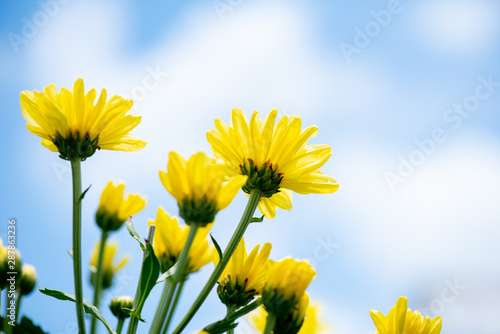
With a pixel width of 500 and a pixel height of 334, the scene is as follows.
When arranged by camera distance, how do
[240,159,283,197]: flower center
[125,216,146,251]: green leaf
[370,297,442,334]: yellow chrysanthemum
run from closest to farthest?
[125,216,146,251]: green leaf → [370,297,442,334]: yellow chrysanthemum → [240,159,283,197]: flower center

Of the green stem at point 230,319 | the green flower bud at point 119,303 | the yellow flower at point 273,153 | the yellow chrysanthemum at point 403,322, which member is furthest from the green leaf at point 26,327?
the yellow chrysanthemum at point 403,322

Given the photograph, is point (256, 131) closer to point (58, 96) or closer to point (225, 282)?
point (225, 282)

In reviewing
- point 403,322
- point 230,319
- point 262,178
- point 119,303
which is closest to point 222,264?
point 230,319

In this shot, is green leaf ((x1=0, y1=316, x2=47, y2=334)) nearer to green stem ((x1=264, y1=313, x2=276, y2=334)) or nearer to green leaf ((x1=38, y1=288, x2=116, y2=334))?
green leaf ((x1=38, y1=288, x2=116, y2=334))

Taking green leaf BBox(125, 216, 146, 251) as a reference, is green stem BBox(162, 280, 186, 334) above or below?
below

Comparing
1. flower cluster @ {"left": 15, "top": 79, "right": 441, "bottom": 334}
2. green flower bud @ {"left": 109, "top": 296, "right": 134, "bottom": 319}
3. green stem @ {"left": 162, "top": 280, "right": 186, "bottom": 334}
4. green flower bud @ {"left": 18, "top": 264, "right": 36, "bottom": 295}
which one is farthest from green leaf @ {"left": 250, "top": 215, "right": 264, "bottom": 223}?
green flower bud @ {"left": 18, "top": 264, "right": 36, "bottom": 295}

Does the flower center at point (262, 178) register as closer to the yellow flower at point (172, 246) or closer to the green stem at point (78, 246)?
the yellow flower at point (172, 246)
